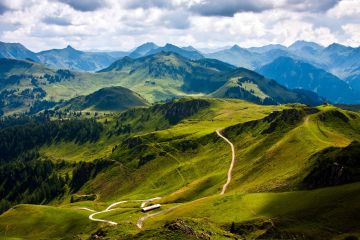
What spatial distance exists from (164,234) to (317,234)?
33.5 meters

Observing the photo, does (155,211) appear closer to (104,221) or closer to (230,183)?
(104,221)

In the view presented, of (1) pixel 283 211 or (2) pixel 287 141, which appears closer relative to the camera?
(1) pixel 283 211

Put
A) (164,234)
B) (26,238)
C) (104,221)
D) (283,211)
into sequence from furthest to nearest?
(26,238)
(104,221)
(283,211)
(164,234)

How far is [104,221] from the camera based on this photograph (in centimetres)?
14838

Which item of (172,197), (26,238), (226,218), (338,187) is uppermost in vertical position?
(338,187)

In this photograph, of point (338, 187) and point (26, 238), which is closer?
point (338, 187)

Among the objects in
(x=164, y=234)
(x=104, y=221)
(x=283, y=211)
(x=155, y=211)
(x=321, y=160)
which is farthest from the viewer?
(x=104, y=221)

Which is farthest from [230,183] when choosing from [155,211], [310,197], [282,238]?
[282,238]

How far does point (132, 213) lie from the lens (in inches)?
5615

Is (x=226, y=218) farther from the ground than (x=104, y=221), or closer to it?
farther from the ground

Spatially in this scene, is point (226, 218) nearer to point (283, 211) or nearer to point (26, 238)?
point (283, 211)

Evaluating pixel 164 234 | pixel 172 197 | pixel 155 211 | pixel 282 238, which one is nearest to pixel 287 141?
pixel 172 197

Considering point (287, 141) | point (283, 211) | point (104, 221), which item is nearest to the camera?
point (283, 211)

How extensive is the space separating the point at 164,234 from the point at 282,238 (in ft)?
86.5
